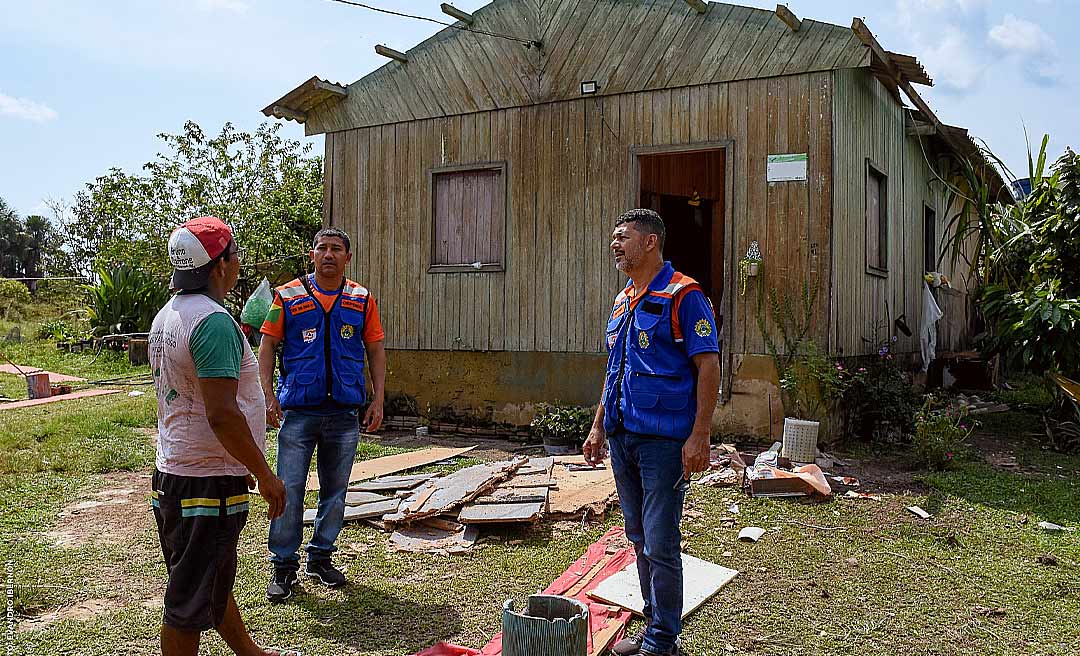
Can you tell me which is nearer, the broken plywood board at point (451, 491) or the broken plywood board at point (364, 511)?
the broken plywood board at point (451, 491)

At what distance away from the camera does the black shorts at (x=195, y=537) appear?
3086 millimetres

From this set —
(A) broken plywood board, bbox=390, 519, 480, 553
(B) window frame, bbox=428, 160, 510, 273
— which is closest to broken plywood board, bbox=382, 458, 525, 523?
(A) broken plywood board, bbox=390, 519, 480, 553

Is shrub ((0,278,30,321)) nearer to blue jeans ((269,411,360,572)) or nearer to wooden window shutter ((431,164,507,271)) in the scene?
wooden window shutter ((431,164,507,271))

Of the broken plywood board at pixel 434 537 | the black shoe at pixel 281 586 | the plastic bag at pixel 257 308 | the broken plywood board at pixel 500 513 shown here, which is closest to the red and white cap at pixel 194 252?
the black shoe at pixel 281 586

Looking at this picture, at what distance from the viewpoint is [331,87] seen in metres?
10.7

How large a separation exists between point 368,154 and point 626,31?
11.7ft

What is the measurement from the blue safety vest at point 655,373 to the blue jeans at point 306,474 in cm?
172

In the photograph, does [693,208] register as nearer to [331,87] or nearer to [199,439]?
[331,87]

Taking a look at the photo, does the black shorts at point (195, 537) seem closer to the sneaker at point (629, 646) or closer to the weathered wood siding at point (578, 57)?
the sneaker at point (629, 646)

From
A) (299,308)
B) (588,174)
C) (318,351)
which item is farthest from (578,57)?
(318,351)

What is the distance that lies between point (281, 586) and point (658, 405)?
230 centimetres

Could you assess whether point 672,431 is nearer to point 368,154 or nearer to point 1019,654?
point 1019,654

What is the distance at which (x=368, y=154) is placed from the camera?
10898 mm

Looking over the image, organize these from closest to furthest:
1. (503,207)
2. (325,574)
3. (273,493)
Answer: (273,493) < (325,574) < (503,207)
